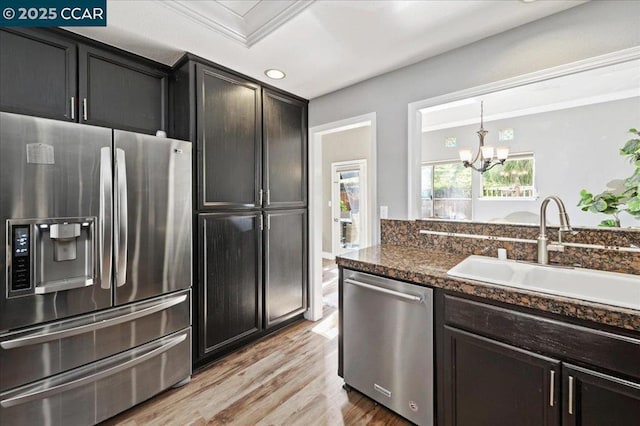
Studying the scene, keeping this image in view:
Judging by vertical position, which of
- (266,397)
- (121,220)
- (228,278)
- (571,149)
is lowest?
(266,397)

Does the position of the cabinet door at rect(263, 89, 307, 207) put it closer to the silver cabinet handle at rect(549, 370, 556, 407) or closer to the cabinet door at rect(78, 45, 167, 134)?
the cabinet door at rect(78, 45, 167, 134)

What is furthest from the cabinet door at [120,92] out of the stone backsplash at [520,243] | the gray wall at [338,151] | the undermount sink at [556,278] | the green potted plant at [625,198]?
the gray wall at [338,151]

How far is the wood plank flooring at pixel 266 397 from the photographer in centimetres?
167

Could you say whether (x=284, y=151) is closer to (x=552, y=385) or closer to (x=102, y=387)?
(x=102, y=387)

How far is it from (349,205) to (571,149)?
3522 mm

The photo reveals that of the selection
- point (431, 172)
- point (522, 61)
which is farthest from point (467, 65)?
point (431, 172)

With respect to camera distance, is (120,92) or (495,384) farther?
(120,92)

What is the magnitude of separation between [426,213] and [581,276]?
360 centimetres

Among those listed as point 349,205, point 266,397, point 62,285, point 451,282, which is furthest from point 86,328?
point 349,205

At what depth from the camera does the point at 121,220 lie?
164 centimetres

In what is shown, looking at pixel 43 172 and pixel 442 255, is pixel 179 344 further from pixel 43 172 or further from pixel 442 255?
pixel 442 255

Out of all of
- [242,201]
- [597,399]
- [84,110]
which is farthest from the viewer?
[242,201]

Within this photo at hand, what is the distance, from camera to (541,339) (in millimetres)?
1133

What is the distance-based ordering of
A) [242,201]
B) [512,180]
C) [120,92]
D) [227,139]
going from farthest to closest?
[512,180] → [242,201] → [227,139] → [120,92]
